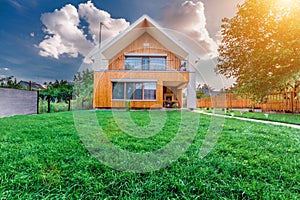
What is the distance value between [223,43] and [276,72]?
137 inches

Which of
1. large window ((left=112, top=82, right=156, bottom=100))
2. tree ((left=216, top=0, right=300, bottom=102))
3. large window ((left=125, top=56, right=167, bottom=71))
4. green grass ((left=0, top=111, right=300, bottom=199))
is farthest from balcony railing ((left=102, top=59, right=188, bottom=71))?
green grass ((left=0, top=111, right=300, bottom=199))

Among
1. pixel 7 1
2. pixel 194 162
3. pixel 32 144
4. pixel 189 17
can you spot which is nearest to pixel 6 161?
pixel 32 144

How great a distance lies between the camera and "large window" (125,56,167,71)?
41.4ft

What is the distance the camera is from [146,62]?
1275 centimetres

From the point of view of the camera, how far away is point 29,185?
4.98 ft

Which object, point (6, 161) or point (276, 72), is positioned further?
point (276, 72)

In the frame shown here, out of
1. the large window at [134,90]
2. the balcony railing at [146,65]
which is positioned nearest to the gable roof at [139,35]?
the balcony railing at [146,65]

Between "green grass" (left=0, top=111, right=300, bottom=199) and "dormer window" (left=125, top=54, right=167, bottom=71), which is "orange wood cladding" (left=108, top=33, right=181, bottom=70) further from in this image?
"green grass" (left=0, top=111, right=300, bottom=199)

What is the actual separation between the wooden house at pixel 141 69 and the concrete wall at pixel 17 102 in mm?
3653

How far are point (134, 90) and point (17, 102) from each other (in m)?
6.52

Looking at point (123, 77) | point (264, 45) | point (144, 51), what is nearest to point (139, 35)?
point (144, 51)

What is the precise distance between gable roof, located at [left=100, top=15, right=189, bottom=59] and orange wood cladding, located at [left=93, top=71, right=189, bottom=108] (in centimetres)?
164

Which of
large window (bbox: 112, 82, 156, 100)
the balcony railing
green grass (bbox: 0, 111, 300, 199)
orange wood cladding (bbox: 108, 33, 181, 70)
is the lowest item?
green grass (bbox: 0, 111, 300, 199)

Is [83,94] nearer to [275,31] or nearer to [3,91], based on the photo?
[3,91]
